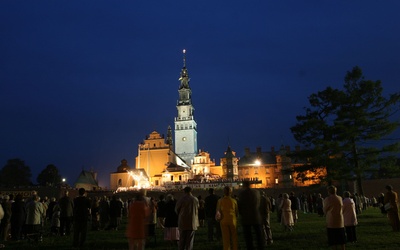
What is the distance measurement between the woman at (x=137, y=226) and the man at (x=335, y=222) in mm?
4821

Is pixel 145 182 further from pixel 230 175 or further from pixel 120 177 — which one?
pixel 230 175

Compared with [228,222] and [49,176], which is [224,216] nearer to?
[228,222]

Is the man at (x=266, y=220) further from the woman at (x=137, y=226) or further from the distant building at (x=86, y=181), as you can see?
the distant building at (x=86, y=181)

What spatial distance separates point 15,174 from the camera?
82.5 metres

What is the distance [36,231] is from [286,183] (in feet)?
205

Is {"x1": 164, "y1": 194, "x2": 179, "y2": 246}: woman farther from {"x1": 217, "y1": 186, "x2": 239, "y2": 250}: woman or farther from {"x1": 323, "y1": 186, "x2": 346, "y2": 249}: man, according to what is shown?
{"x1": 323, "y1": 186, "x2": 346, "y2": 249}: man

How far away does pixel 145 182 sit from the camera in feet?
252

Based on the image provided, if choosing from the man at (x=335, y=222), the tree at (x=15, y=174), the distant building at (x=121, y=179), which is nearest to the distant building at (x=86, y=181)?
the distant building at (x=121, y=179)

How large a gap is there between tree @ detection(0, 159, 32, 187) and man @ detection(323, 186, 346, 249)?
83.0 meters

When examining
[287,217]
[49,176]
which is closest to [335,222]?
[287,217]

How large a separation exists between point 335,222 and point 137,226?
5.17 metres

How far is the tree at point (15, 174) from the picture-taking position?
8138 cm

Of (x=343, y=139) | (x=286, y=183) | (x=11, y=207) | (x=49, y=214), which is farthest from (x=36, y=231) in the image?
(x=286, y=183)

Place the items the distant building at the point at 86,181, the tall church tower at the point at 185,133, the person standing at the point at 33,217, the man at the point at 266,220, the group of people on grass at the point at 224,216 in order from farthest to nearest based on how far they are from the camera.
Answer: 1. the tall church tower at the point at 185,133
2. the distant building at the point at 86,181
3. the person standing at the point at 33,217
4. the man at the point at 266,220
5. the group of people on grass at the point at 224,216
